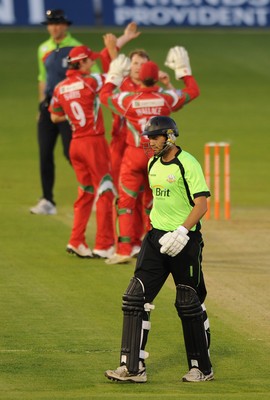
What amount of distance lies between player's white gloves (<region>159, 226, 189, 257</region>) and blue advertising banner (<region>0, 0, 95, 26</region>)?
23700 mm

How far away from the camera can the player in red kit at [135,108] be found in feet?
50.3

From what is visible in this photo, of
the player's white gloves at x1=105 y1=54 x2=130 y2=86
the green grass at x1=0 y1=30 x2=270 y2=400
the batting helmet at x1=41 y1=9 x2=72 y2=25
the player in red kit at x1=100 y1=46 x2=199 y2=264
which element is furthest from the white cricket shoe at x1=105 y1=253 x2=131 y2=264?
the batting helmet at x1=41 y1=9 x2=72 y2=25

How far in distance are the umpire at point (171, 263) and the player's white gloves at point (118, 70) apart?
495 cm

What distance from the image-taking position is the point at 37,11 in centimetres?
3419

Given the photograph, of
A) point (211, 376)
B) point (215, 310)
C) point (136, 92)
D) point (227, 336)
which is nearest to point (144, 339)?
point (211, 376)

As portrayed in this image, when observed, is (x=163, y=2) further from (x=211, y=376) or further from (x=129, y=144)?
(x=211, y=376)

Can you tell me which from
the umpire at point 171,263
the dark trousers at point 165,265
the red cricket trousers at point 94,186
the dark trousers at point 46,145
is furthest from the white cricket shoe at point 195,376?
the dark trousers at point 46,145

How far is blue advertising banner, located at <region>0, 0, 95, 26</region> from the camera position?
1336 inches

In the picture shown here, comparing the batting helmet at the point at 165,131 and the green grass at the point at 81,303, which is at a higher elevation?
the batting helmet at the point at 165,131

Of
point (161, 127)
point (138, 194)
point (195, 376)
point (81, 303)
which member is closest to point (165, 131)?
point (161, 127)

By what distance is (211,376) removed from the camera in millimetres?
10789

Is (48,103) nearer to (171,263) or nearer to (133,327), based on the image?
(171,263)

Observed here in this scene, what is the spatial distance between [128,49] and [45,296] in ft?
65.9

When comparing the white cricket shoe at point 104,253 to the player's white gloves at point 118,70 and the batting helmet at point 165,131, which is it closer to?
the player's white gloves at point 118,70
